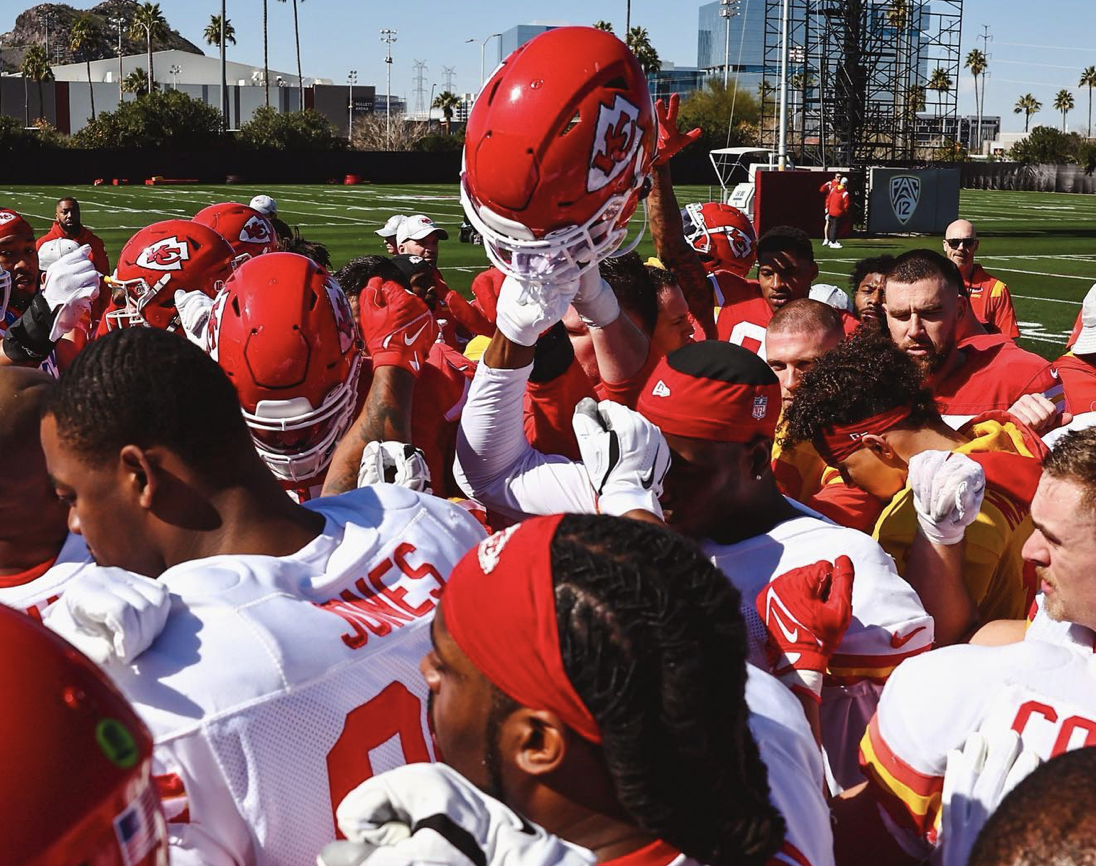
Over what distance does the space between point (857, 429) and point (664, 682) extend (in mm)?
2354

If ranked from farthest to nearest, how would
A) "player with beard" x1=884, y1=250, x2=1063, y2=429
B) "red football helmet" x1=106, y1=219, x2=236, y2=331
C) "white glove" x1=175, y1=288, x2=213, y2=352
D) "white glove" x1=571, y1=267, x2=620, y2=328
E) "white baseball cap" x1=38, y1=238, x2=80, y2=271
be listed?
"white baseball cap" x1=38, y1=238, x2=80, y2=271, "player with beard" x1=884, y1=250, x2=1063, y2=429, "red football helmet" x1=106, y1=219, x2=236, y2=331, "white glove" x1=175, y1=288, x2=213, y2=352, "white glove" x1=571, y1=267, x2=620, y2=328

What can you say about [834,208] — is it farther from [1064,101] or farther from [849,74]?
[1064,101]

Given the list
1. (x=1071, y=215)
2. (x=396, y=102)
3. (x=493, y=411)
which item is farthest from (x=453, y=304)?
(x=396, y=102)

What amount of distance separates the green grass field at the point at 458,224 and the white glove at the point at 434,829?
1258 centimetres

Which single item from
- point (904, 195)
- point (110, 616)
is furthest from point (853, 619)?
point (904, 195)

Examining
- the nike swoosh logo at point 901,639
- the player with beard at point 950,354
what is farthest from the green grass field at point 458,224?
the nike swoosh logo at point 901,639

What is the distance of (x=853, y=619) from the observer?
2732mm

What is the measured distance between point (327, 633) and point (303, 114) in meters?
71.1

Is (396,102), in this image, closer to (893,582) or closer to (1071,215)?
(1071,215)

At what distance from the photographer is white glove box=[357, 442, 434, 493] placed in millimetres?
3096

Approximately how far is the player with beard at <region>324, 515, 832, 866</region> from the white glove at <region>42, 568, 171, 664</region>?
1.37 ft

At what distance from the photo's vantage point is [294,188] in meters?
47.5

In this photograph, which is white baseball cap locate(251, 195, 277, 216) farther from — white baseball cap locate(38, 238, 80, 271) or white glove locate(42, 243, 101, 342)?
white glove locate(42, 243, 101, 342)

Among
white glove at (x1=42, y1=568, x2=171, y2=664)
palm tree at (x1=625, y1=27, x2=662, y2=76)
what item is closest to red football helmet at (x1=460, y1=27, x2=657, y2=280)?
white glove at (x1=42, y1=568, x2=171, y2=664)
